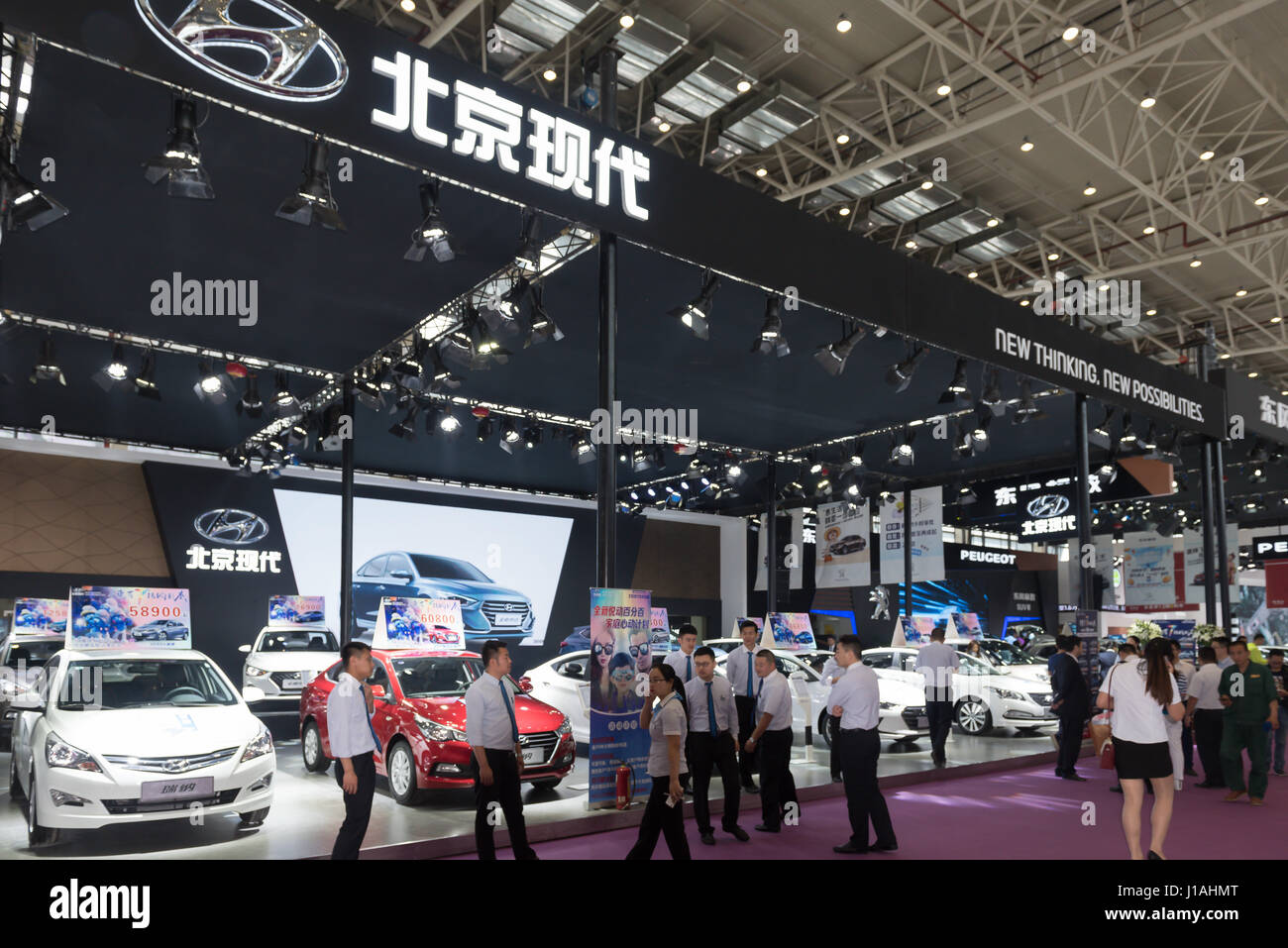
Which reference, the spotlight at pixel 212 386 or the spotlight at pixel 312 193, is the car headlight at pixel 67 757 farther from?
the spotlight at pixel 212 386

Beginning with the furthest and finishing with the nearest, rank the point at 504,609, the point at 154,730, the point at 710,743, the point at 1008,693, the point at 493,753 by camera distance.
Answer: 1. the point at 504,609
2. the point at 1008,693
3. the point at 710,743
4. the point at 154,730
5. the point at 493,753

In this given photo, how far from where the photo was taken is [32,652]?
38.4 ft

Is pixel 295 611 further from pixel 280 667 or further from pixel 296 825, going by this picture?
pixel 296 825

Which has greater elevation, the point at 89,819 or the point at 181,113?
the point at 181,113

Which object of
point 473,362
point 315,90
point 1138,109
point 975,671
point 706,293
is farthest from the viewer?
point 975,671

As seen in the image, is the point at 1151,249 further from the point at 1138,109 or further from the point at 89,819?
the point at 89,819

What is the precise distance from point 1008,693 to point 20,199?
11.8m

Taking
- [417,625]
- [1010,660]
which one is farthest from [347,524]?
[1010,660]

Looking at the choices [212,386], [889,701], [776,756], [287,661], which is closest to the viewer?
[776,756]

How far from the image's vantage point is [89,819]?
568 centimetres

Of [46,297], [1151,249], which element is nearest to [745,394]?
[1151,249]

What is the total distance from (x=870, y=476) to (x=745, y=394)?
25.1 ft

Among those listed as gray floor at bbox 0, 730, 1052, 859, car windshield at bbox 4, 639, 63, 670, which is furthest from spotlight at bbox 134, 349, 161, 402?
gray floor at bbox 0, 730, 1052, 859
